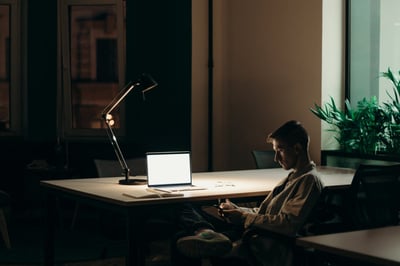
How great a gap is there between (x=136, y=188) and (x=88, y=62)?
4.27 metres

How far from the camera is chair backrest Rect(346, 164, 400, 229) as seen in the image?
3.88 meters

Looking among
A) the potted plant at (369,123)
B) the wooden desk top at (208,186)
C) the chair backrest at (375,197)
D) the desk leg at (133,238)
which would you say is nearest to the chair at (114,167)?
the wooden desk top at (208,186)

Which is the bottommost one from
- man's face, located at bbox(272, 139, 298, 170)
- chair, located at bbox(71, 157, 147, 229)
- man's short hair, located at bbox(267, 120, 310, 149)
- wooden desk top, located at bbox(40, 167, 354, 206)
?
wooden desk top, located at bbox(40, 167, 354, 206)

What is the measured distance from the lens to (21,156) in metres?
8.23

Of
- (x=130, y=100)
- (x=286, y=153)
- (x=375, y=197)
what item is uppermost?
(x=130, y=100)

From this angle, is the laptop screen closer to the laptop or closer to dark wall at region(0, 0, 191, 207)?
the laptop

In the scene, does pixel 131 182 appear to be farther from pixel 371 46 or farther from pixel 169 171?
pixel 371 46

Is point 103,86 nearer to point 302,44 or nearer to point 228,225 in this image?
point 302,44

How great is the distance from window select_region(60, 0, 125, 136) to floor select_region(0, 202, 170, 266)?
4.16 ft

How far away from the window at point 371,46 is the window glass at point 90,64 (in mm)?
2942

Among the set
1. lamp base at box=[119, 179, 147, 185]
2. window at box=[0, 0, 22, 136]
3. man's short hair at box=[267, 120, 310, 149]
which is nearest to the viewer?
Answer: man's short hair at box=[267, 120, 310, 149]

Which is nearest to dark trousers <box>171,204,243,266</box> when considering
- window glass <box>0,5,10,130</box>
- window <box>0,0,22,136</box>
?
window <box>0,0,22,136</box>

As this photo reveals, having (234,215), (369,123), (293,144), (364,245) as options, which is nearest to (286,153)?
(293,144)

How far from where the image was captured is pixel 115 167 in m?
5.52
